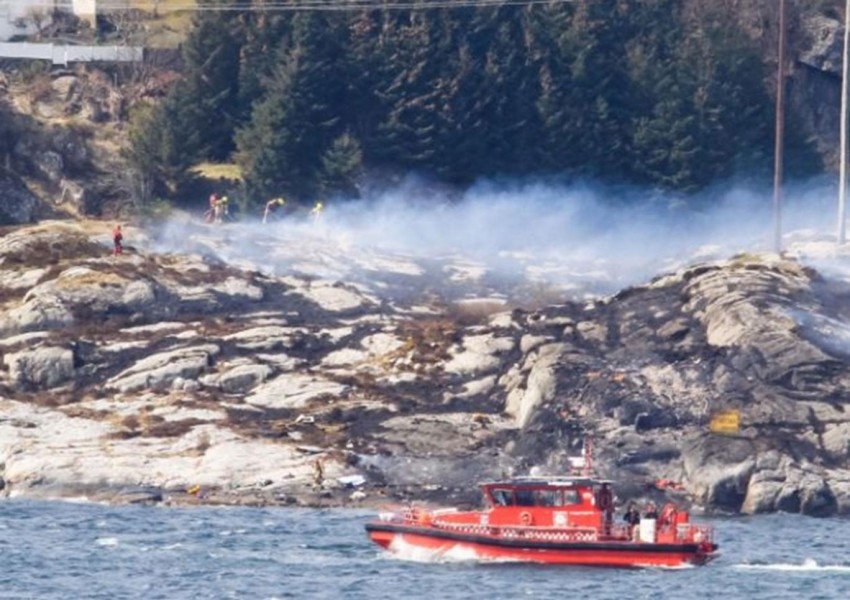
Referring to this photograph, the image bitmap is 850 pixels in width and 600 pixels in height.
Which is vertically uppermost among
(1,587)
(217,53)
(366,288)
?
(217,53)

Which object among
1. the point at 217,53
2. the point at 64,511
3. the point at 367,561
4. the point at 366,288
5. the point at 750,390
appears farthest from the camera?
the point at 217,53

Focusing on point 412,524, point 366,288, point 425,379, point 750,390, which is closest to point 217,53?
point 366,288

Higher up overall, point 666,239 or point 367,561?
point 666,239

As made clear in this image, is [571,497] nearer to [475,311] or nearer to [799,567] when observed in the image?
[799,567]

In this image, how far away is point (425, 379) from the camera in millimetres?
114000

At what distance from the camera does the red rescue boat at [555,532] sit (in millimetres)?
90250

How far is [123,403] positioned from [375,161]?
1431 inches

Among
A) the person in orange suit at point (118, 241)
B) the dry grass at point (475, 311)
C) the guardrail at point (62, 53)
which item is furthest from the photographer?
the guardrail at point (62, 53)

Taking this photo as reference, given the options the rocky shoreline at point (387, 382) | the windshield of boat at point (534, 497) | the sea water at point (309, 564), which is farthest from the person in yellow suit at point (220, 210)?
the windshield of boat at point (534, 497)

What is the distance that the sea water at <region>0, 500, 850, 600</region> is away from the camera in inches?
3369

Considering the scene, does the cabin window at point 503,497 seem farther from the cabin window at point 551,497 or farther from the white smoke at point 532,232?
the white smoke at point 532,232

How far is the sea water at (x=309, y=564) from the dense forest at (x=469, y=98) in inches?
1675

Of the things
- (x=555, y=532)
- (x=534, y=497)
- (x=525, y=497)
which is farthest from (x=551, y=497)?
(x=555, y=532)

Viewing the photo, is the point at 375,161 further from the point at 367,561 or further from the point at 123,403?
the point at 367,561
